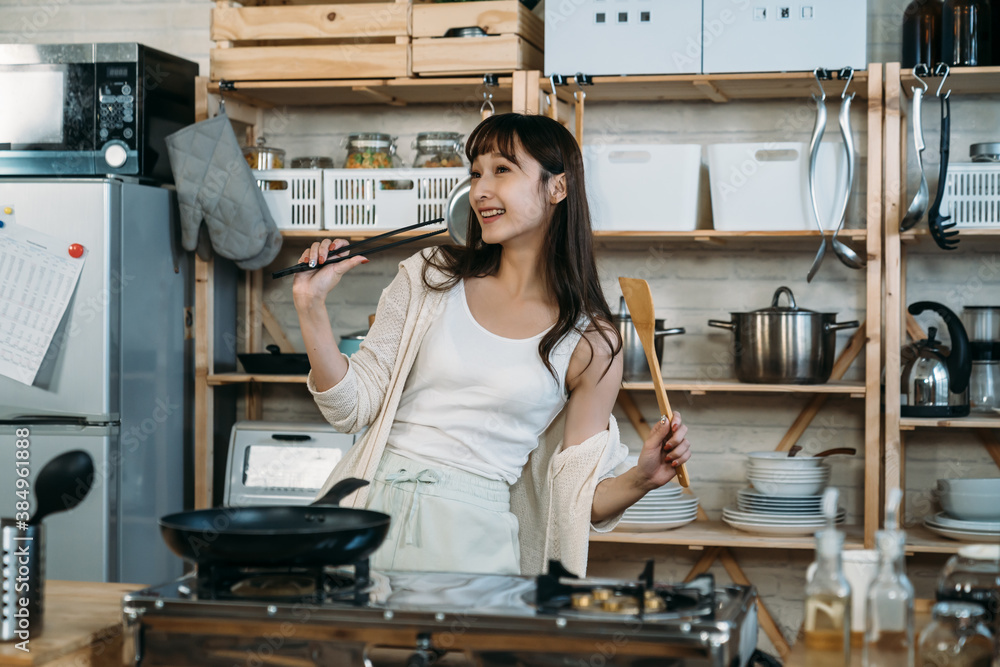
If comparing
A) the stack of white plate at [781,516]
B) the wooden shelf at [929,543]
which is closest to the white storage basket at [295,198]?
the stack of white plate at [781,516]

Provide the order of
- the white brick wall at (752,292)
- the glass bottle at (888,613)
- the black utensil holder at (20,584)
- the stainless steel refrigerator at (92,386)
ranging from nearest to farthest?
the glass bottle at (888,613) → the black utensil holder at (20,584) → the stainless steel refrigerator at (92,386) → the white brick wall at (752,292)

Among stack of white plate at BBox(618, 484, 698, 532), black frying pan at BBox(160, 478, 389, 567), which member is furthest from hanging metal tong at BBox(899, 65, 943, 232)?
black frying pan at BBox(160, 478, 389, 567)

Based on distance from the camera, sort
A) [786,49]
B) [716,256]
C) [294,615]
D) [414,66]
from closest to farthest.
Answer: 1. [294,615]
2. [786,49]
3. [414,66]
4. [716,256]

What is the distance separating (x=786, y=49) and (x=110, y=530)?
2.30 m

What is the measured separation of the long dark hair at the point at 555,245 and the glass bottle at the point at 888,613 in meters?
0.91

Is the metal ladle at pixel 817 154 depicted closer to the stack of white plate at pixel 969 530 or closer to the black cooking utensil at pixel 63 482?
the stack of white plate at pixel 969 530

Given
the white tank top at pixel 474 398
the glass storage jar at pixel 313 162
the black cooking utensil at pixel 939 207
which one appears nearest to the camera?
the white tank top at pixel 474 398

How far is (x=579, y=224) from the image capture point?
6.79 feet

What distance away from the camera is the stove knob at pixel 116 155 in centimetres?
302

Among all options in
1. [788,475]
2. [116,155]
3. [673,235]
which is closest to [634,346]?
[673,235]

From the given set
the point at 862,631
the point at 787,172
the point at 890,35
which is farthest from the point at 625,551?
the point at 862,631

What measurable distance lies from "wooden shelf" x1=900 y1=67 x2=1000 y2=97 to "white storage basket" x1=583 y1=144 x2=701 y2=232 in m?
0.62

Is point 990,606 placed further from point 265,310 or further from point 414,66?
point 265,310

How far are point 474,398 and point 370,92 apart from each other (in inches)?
65.1
